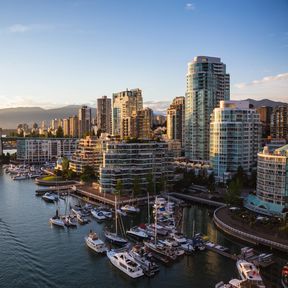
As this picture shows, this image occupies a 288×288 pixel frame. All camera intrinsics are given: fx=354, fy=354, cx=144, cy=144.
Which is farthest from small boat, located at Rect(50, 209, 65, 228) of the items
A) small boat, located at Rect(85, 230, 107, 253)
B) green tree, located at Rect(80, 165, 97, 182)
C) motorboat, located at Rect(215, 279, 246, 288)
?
green tree, located at Rect(80, 165, 97, 182)

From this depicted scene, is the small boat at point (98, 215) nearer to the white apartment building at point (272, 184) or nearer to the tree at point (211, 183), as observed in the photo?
the white apartment building at point (272, 184)

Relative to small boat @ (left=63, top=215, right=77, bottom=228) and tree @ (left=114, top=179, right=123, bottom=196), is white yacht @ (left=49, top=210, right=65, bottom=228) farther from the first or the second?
tree @ (left=114, top=179, right=123, bottom=196)

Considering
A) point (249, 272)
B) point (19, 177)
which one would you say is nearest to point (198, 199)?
point (249, 272)

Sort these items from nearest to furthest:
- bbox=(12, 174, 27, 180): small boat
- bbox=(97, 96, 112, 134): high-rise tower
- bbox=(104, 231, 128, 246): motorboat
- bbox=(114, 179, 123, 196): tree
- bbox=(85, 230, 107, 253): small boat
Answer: bbox=(85, 230, 107, 253): small boat, bbox=(104, 231, 128, 246): motorboat, bbox=(114, 179, 123, 196): tree, bbox=(12, 174, 27, 180): small boat, bbox=(97, 96, 112, 134): high-rise tower

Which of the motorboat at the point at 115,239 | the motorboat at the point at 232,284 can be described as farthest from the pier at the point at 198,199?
the motorboat at the point at 232,284

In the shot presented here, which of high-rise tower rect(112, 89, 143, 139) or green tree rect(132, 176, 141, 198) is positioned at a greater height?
high-rise tower rect(112, 89, 143, 139)

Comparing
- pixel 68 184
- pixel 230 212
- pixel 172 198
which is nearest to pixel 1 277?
pixel 230 212

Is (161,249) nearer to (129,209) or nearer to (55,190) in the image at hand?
(129,209)
